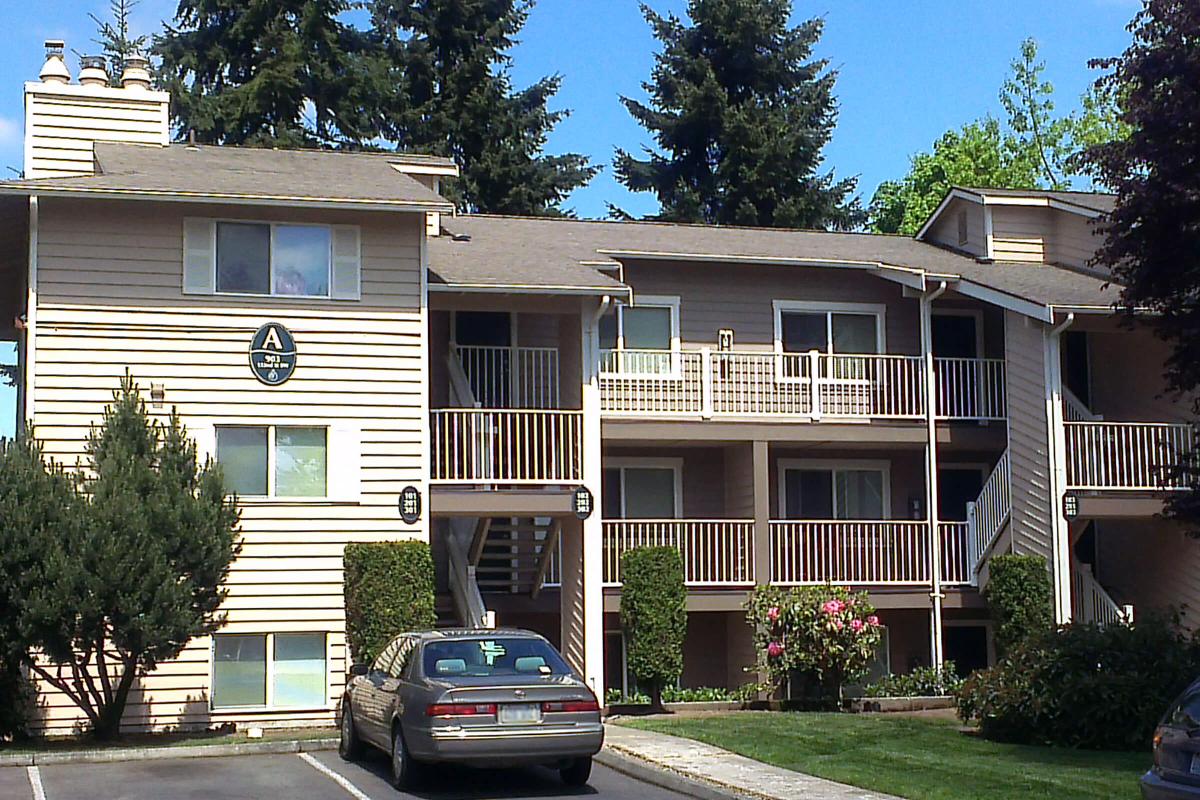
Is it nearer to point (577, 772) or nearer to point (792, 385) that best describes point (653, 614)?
point (792, 385)

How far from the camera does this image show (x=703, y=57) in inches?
1815

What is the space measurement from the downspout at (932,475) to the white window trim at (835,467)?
171 cm

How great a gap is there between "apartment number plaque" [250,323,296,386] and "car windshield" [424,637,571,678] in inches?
296

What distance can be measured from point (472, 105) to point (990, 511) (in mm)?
21827

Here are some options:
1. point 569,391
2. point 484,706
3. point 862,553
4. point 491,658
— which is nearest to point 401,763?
point 484,706

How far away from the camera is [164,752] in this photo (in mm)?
17938

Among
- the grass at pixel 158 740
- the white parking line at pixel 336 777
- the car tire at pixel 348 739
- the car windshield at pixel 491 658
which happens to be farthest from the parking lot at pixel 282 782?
the grass at pixel 158 740

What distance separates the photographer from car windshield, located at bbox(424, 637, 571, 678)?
48.2ft

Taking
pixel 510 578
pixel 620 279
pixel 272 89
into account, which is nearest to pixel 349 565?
pixel 510 578

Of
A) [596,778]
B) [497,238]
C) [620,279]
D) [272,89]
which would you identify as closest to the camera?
[596,778]

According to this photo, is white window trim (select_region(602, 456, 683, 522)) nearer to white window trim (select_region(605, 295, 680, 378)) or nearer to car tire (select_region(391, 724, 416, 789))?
white window trim (select_region(605, 295, 680, 378))

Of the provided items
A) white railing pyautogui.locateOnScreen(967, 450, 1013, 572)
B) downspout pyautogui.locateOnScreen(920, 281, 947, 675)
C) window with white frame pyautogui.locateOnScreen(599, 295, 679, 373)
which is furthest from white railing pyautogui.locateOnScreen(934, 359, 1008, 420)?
window with white frame pyautogui.locateOnScreen(599, 295, 679, 373)

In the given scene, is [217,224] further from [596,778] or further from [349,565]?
[596,778]

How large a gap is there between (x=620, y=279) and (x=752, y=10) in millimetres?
23732
